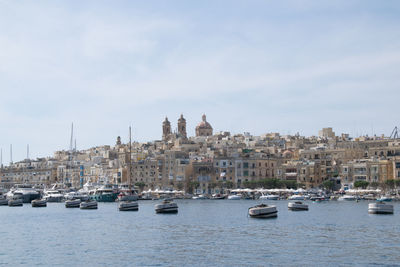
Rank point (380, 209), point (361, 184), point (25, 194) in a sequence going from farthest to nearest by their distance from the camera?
point (361, 184) < point (25, 194) < point (380, 209)

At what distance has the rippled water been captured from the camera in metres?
40.0

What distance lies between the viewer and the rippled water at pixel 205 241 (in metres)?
40.0

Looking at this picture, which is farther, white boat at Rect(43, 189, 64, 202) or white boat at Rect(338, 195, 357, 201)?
white boat at Rect(43, 189, 64, 202)

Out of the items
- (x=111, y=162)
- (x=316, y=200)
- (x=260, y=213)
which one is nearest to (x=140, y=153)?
(x=111, y=162)

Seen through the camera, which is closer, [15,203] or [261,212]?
[261,212]

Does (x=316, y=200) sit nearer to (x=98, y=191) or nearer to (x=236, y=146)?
(x=98, y=191)

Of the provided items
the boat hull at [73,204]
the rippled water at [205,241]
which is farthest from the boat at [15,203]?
the rippled water at [205,241]

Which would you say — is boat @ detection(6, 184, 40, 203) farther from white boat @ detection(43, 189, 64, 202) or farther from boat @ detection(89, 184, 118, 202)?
boat @ detection(89, 184, 118, 202)

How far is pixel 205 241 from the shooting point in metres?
48.7

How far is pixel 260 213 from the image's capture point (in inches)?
2640

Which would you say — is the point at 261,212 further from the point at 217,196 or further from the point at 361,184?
the point at 217,196

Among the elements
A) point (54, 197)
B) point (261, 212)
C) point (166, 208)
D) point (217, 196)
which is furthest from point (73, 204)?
point (261, 212)

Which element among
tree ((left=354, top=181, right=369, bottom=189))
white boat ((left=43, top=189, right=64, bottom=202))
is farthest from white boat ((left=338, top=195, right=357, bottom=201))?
white boat ((left=43, top=189, right=64, bottom=202))

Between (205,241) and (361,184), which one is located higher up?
(361,184)
